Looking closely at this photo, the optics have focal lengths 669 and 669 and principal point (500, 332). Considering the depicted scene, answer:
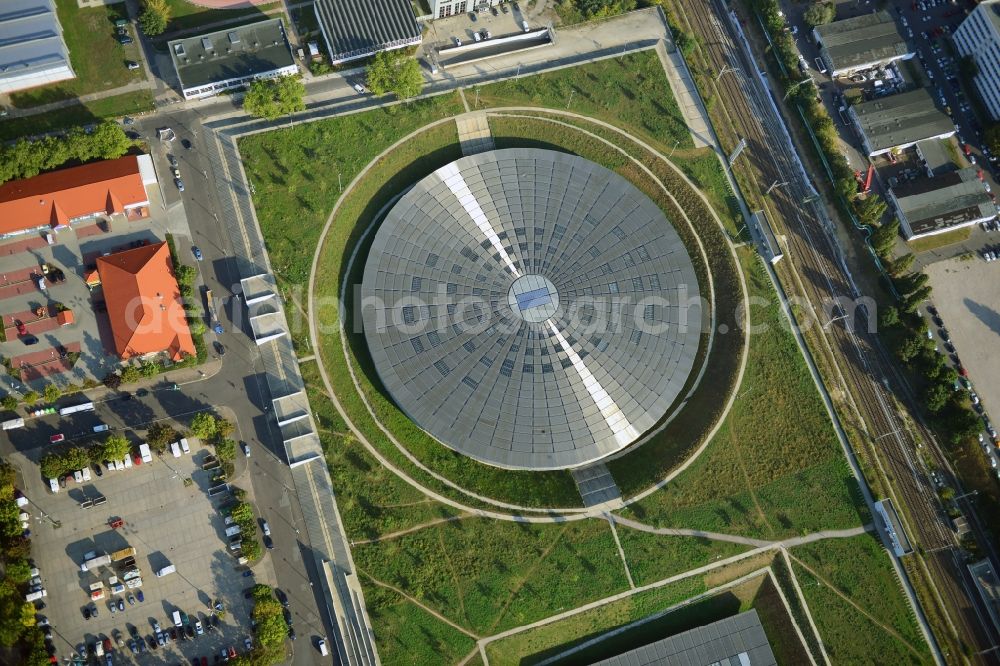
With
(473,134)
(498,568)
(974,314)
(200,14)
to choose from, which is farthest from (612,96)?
(498,568)

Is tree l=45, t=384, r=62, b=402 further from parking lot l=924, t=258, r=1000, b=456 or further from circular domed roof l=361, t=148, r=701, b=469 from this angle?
parking lot l=924, t=258, r=1000, b=456

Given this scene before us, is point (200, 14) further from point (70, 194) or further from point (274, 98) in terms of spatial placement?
point (70, 194)

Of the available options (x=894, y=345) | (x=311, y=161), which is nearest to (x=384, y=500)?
(x=311, y=161)

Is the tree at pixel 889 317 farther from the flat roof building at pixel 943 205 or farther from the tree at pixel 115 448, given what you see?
the tree at pixel 115 448

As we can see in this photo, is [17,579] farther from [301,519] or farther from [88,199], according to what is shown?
[88,199]

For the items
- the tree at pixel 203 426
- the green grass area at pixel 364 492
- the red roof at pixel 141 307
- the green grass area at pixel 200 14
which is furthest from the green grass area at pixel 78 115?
the green grass area at pixel 364 492

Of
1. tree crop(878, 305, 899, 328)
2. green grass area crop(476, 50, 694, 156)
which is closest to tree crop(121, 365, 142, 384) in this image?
green grass area crop(476, 50, 694, 156)

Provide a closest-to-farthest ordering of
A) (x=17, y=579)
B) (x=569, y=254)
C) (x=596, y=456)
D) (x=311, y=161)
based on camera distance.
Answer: (x=17, y=579) < (x=596, y=456) < (x=569, y=254) < (x=311, y=161)

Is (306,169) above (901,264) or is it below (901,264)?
above
